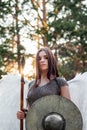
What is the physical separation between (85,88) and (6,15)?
44.1ft

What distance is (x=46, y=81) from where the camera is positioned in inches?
187

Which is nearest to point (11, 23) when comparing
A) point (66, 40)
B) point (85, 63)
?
point (66, 40)

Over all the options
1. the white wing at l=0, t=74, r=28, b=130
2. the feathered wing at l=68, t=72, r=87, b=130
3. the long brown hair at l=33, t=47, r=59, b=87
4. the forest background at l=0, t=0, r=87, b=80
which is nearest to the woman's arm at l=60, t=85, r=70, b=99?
the long brown hair at l=33, t=47, r=59, b=87

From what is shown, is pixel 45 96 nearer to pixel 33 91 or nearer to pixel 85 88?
pixel 33 91

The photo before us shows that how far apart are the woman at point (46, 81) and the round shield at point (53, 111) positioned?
0.22 feet

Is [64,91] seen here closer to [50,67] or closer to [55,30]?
[50,67]

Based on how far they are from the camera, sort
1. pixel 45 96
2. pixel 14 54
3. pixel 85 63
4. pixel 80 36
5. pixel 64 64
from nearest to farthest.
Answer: pixel 45 96 → pixel 14 54 → pixel 80 36 → pixel 85 63 → pixel 64 64

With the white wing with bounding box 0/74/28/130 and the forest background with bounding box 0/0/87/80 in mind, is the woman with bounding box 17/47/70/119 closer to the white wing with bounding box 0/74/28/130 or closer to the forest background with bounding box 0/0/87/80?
the white wing with bounding box 0/74/28/130

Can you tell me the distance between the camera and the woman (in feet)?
15.3

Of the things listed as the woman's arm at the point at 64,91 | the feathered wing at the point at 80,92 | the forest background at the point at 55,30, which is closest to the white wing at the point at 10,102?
the feathered wing at the point at 80,92

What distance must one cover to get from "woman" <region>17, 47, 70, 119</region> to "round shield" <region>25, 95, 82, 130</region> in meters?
0.07

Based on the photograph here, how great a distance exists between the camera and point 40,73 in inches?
Result: 188

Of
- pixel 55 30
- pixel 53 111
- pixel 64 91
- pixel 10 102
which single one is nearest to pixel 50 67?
pixel 64 91

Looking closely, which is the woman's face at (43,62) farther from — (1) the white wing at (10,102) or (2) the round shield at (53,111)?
(1) the white wing at (10,102)
